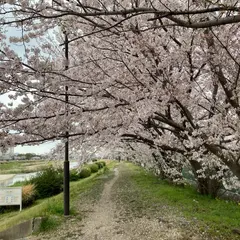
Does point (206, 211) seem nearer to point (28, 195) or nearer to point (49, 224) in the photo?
point (49, 224)

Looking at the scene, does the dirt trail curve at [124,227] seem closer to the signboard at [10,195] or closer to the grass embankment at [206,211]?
the grass embankment at [206,211]

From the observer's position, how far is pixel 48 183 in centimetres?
1895

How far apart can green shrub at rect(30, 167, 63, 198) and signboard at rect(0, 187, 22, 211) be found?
5790 millimetres

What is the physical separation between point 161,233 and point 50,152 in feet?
14.6

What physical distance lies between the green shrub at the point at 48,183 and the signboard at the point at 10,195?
5.79 m

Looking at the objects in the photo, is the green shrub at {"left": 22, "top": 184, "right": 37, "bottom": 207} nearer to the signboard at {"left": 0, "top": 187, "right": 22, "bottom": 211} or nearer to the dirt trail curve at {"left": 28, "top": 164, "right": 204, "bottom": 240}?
the signboard at {"left": 0, "top": 187, "right": 22, "bottom": 211}

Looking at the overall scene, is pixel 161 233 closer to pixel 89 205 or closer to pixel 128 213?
pixel 128 213

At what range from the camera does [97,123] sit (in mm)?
5715

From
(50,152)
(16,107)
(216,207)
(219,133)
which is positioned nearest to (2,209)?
(50,152)

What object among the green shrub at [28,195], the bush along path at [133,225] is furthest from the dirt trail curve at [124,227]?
the green shrub at [28,195]

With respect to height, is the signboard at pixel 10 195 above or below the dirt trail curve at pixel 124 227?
above

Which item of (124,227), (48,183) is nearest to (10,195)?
(48,183)

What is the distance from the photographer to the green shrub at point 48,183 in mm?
18603

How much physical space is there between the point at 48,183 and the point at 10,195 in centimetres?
686
